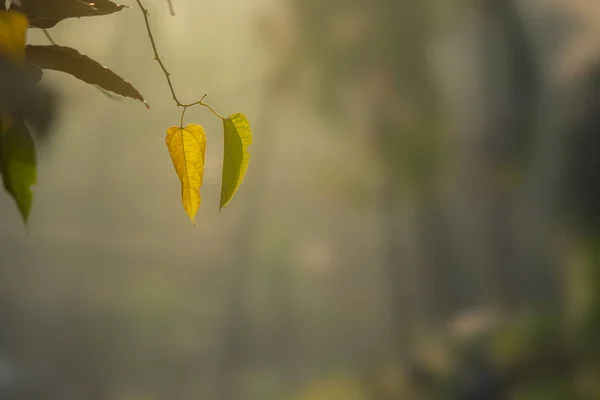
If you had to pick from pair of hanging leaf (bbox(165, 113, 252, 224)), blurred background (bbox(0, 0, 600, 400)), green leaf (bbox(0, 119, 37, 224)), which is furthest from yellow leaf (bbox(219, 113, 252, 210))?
blurred background (bbox(0, 0, 600, 400))

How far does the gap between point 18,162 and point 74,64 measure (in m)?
A: 0.10

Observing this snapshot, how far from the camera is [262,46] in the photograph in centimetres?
106

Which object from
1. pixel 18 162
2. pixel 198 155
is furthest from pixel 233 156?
pixel 18 162

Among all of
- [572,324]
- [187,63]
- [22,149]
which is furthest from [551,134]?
[22,149]

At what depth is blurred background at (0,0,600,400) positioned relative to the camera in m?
1.01

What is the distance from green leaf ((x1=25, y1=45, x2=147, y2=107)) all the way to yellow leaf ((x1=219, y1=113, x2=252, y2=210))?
7 cm

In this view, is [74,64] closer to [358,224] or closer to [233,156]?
[233,156]

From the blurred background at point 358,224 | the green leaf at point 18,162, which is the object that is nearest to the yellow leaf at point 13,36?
the green leaf at point 18,162

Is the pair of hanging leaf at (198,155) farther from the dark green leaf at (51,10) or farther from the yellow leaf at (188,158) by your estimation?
the dark green leaf at (51,10)

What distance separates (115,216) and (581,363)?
1057 mm

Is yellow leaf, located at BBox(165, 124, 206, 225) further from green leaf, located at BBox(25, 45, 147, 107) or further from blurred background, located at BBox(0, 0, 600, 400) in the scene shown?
blurred background, located at BBox(0, 0, 600, 400)

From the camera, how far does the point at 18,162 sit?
0.30 meters

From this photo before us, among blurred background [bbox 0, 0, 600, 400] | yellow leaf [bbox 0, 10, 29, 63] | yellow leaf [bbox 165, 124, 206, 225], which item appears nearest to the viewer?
yellow leaf [bbox 0, 10, 29, 63]

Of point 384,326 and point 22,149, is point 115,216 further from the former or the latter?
point 22,149
